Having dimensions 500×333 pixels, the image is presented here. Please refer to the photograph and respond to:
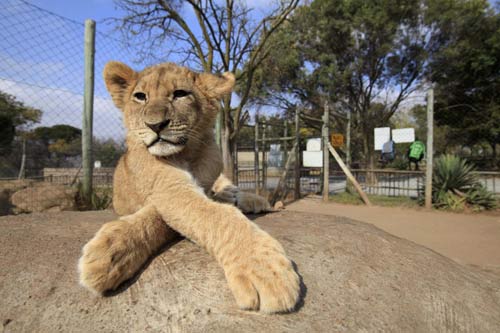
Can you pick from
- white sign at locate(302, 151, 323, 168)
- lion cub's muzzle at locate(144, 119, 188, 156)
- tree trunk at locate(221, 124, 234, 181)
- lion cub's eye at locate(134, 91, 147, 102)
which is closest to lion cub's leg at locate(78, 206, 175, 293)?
lion cub's muzzle at locate(144, 119, 188, 156)

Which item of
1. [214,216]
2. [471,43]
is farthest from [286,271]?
[471,43]

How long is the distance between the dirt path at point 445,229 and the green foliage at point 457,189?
1.73 ft

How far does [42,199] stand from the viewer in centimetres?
448

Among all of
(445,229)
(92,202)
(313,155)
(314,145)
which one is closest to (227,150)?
(92,202)

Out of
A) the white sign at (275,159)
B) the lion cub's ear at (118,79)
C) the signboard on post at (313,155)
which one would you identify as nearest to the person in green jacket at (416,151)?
the signboard on post at (313,155)

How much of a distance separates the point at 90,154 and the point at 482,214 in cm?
863

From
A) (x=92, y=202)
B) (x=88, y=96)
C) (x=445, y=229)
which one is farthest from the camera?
(x=445, y=229)

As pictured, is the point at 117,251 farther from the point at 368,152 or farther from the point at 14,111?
the point at 14,111

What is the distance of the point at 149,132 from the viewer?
1.65 m

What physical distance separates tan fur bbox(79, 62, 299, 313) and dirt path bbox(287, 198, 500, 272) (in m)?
3.48

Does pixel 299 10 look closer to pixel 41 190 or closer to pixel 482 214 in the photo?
pixel 482 214

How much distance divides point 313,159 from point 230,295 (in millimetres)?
9468

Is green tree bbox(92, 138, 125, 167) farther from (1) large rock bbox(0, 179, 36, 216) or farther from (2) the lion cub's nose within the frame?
(2) the lion cub's nose

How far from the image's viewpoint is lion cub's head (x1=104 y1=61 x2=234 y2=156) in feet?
5.42
